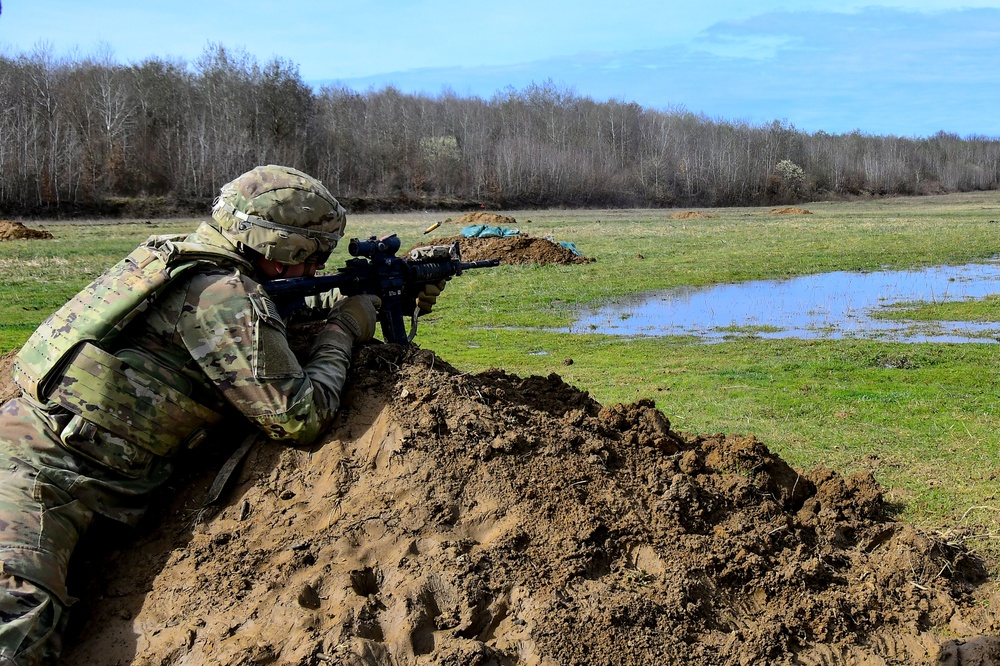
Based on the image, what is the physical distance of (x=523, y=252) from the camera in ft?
75.8

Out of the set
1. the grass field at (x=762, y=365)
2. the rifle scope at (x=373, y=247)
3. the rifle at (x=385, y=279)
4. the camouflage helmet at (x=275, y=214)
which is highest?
the camouflage helmet at (x=275, y=214)

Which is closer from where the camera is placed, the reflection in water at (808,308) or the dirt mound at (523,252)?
the reflection in water at (808,308)

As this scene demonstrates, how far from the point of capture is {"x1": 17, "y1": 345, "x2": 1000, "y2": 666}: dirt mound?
10.4 feet

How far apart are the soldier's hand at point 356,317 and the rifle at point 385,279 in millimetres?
183

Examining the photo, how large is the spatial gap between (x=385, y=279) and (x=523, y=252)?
60.4 ft

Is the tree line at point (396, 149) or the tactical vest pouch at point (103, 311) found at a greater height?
the tree line at point (396, 149)

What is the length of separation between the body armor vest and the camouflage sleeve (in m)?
0.16

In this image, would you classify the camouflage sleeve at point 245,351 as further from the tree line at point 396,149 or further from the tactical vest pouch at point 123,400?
the tree line at point 396,149

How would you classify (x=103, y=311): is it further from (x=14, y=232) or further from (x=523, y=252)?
(x=14, y=232)

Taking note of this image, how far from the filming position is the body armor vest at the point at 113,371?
3.49 meters

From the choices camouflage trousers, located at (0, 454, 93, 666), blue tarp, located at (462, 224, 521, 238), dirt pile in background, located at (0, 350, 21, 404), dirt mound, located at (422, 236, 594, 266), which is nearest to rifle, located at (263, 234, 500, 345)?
camouflage trousers, located at (0, 454, 93, 666)

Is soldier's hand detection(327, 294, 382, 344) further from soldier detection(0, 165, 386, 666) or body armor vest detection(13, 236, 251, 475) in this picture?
body armor vest detection(13, 236, 251, 475)

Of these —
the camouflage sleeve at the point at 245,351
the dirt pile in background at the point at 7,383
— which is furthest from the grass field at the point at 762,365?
the dirt pile in background at the point at 7,383

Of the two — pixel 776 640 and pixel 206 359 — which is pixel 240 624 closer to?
pixel 206 359
